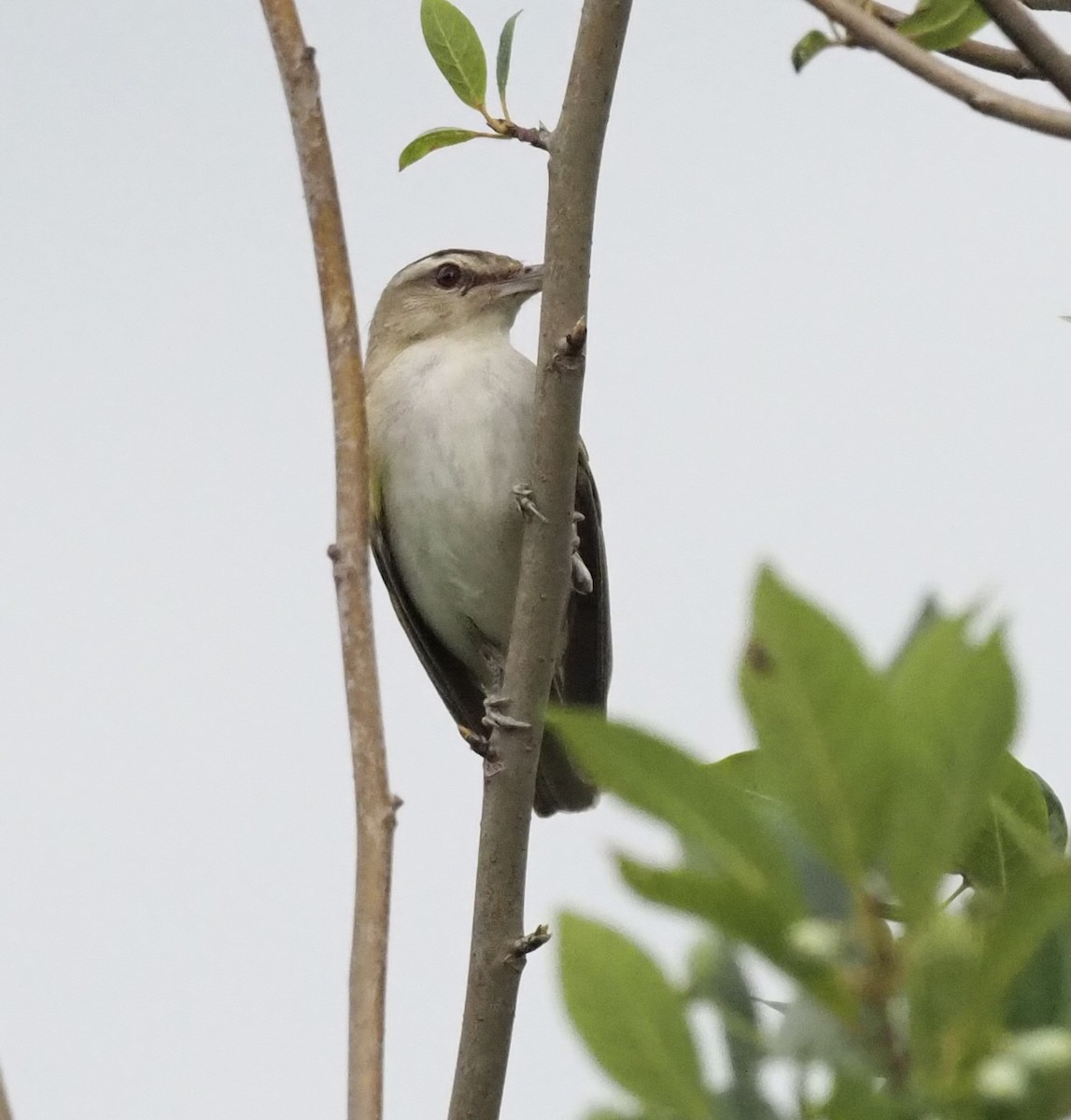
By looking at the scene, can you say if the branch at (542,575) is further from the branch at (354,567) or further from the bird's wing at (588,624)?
the bird's wing at (588,624)

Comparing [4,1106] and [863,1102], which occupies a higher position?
[4,1106]

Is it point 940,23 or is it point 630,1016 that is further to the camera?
point 940,23

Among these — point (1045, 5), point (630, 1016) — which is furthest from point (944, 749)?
point (1045, 5)

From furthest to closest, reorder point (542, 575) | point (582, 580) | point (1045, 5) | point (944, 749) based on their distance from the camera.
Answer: point (582, 580)
point (542, 575)
point (1045, 5)
point (944, 749)

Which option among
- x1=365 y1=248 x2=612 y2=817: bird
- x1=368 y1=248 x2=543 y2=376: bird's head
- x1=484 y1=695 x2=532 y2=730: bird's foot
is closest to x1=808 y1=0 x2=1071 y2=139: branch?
x1=484 y1=695 x2=532 y2=730: bird's foot

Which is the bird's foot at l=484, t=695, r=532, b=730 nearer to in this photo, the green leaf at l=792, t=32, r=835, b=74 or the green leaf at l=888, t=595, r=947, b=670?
the green leaf at l=792, t=32, r=835, b=74

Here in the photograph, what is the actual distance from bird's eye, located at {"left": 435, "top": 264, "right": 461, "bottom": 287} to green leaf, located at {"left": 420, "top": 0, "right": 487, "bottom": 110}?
4693 millimetres

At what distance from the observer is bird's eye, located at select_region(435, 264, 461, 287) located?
28.3ft

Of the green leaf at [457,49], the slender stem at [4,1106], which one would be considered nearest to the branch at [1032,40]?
the slender stem at [4,1106]

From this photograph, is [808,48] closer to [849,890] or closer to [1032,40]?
[1032,40]

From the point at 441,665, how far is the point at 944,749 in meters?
7.42

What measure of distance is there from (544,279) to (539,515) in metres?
0.51

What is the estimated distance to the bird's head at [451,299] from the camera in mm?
8383

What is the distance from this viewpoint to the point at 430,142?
411 centimetres
